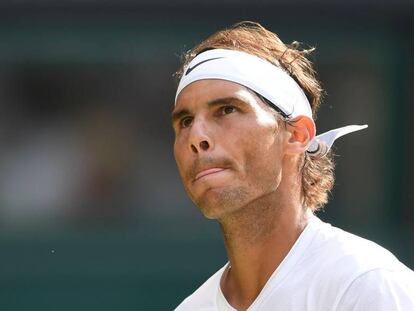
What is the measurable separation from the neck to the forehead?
0.32 metres

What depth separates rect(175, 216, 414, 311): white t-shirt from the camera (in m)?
3.01

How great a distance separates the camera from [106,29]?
8680mm

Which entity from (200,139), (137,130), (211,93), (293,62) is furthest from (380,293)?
(137,130)

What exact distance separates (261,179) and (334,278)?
1.46ft

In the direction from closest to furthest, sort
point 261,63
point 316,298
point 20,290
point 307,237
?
point 316,298 < point 307,237 < point 261,63 < point 20,290

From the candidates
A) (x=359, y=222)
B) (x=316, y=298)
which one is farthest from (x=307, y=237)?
(x=359, y=222)

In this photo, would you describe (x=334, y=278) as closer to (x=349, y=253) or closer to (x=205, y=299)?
(x=349, y=253)

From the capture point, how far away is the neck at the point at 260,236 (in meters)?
3.46

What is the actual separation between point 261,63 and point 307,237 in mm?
613

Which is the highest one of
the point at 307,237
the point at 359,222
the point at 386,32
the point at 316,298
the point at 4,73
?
the point at 4,73

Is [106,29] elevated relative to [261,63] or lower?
elevated

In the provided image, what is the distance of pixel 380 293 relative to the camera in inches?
118

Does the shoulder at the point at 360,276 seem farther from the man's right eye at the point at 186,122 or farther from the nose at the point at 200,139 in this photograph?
the man's right eye at the point at 186,122

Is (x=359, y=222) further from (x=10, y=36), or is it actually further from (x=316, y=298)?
(x=316, y=298)
